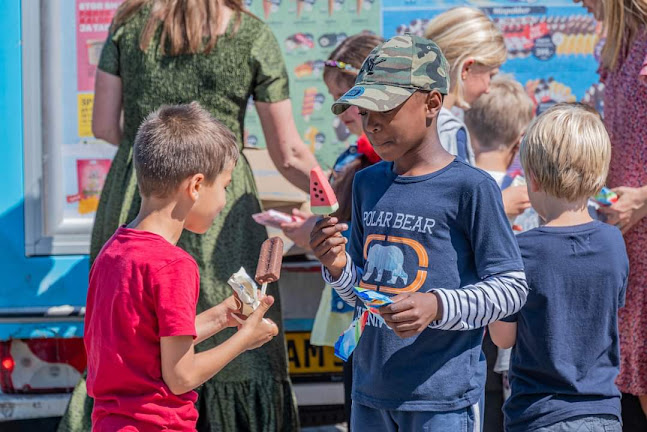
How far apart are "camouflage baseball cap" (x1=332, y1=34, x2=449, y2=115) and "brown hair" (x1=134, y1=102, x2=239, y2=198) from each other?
1.18 feet

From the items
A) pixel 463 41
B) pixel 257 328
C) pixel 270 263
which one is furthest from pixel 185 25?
pixel 257 328

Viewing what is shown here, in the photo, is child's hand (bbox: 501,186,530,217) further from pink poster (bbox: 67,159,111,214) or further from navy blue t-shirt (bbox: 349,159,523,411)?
pink poster (bbox: 67,159,111,214)

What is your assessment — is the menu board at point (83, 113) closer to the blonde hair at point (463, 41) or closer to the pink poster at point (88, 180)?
the pink poster at point (88, 180)

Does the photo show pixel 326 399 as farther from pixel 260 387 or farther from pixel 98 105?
pixel 98 105

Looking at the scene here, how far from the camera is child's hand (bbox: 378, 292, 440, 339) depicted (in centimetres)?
237

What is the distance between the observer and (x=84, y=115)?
4316 millimetres

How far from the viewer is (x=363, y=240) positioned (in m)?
2.85

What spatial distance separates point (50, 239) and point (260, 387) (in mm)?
1155

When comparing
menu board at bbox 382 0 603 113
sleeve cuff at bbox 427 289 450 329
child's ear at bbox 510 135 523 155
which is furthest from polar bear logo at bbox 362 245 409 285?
menu board at bbox 382 0 603 113

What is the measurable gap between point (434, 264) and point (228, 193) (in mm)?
1501

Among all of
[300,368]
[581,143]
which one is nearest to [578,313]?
[581,143]

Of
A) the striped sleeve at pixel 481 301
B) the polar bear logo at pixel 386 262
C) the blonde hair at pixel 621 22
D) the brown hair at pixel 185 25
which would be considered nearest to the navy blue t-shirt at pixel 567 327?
the striped sleeve at pixel 481 301

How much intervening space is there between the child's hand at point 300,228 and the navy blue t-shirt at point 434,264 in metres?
0.90

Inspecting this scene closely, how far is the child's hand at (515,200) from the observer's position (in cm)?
Answer: 357
